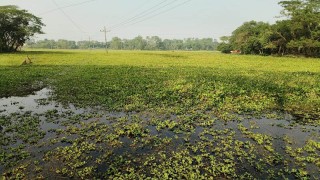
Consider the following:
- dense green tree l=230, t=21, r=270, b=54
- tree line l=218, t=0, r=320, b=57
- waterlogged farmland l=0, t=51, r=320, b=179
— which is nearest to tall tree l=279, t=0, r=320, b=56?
tree line l=218, t=0, r=320, b=57

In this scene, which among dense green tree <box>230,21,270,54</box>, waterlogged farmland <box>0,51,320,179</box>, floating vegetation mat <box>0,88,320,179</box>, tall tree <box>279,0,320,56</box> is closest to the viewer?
floating vegetation mat <box>0,88,320,179</box>

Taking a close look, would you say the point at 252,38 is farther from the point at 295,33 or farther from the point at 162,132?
the point at 162,132

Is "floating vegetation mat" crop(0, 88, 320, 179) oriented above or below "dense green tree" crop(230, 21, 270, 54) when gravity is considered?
below

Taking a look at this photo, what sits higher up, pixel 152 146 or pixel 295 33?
pixel 295 33

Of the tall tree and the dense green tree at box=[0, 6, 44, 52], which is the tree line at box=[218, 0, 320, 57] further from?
the dense green tree at box=[0, 6, 44, 52]

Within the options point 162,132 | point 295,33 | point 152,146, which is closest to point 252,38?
point 295,33

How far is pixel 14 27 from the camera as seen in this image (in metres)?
58.1

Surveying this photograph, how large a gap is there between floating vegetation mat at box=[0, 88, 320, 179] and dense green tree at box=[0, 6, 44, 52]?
52.6 m

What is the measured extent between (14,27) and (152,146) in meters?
60.6

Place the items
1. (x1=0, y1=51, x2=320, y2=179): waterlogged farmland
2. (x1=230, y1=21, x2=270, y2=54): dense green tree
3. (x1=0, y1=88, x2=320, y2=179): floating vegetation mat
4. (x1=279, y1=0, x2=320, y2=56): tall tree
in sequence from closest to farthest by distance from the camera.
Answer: (x1=0, y1=88, x2=320, y2=179): floating vegetation mat
(x1=0, y1=51, x2=320, y2=179): waterlogged farmland
(x1=279, y1=0, x2=320, y2=56): tall tree
(x1=230, y1=21, x2=270, y2=54): dense green tree

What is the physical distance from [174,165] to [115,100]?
8.49m

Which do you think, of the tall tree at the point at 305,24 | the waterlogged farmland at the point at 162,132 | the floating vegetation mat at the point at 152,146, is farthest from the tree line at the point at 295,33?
the floating vegetation mat at the point at 152,146

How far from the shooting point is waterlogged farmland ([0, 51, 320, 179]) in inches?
298

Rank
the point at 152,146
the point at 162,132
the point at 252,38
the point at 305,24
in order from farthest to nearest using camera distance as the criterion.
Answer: the point at 252,38 < the point at 305,24 < the point at 162,132 < the point at 152,146
